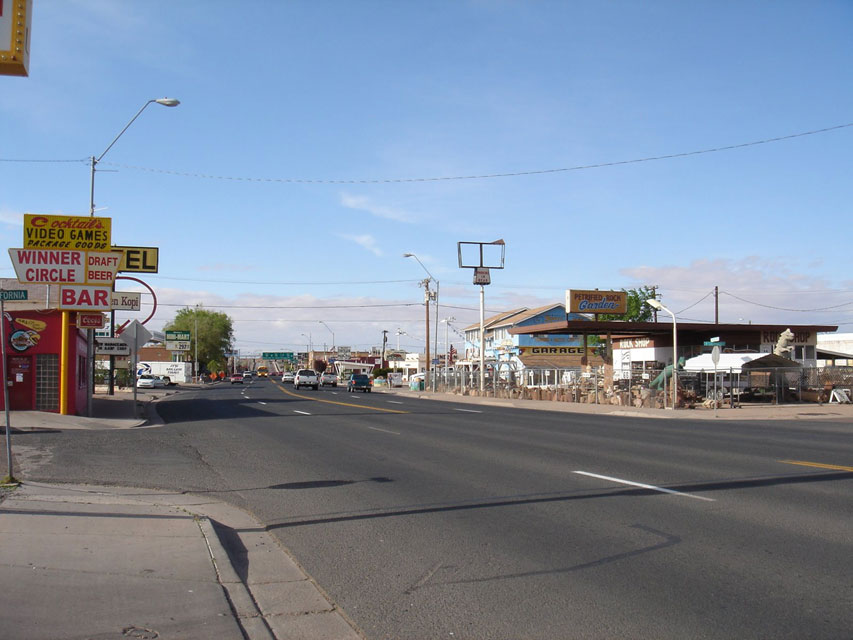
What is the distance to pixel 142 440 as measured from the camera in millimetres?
17984

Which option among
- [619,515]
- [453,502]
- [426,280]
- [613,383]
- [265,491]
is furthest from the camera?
[426,280]

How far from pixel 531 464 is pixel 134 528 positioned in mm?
7412

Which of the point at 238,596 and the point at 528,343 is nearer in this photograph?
the point at 238,596

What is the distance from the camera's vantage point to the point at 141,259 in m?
36.7

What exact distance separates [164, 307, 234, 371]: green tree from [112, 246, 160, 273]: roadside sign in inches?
3666

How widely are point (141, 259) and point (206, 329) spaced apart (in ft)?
315

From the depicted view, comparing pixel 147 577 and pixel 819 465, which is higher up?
pixel 147 577

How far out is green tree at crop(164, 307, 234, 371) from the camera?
422ft

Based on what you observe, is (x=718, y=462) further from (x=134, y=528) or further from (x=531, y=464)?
(x=134, y=528)

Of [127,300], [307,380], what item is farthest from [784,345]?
[307,380]

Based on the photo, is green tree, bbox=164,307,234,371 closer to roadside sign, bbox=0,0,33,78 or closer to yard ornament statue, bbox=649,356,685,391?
yard ornament statue, bbox=649,356,685,391

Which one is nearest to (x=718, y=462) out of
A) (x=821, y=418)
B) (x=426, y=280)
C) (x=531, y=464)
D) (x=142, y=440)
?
(x=531, y=464)

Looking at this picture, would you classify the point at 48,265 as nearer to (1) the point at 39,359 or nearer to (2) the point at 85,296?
(2) the point at 85,296

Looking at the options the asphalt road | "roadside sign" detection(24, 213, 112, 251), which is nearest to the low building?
"roadside sign" detection(24, 213, 112, 251)
